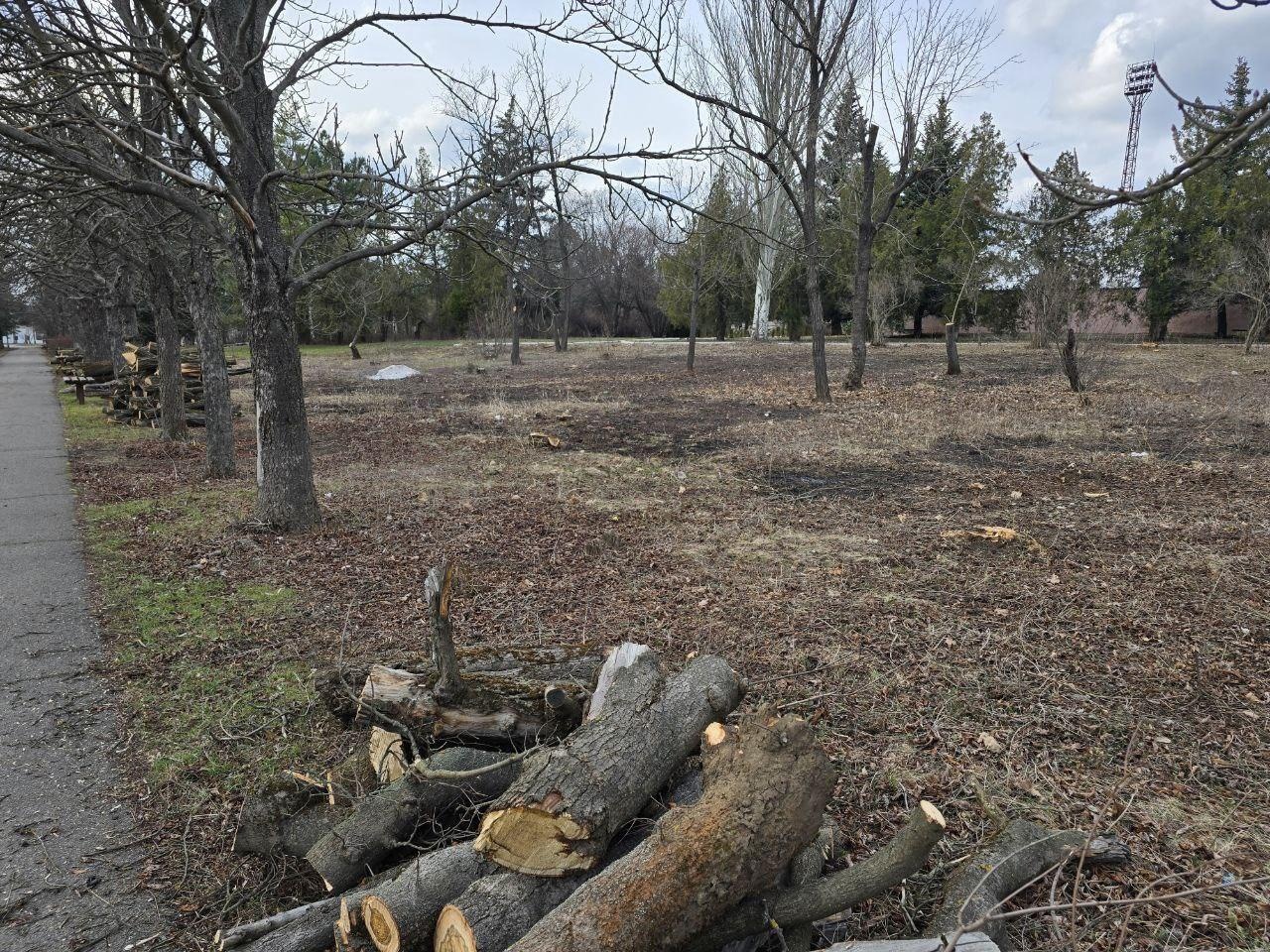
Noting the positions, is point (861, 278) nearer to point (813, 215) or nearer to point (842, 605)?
point (813, 215)

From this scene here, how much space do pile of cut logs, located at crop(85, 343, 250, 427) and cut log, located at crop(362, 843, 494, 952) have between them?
13954mm

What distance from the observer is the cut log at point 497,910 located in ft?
7.01

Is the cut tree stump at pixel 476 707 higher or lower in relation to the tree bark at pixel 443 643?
lower

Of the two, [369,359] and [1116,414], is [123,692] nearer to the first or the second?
[1116,414]

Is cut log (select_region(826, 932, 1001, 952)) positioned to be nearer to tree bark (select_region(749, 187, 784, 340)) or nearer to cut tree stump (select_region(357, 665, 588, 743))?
A: cut tree stump (select_region(357, 665, 588, 743))

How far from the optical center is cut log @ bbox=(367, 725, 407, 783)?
301 cm

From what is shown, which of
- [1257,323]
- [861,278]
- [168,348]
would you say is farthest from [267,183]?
[1257,323]

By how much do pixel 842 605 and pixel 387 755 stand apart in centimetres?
334

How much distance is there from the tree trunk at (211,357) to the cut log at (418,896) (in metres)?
8.69

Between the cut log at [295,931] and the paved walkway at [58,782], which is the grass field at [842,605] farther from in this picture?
the cut log at [295,931]

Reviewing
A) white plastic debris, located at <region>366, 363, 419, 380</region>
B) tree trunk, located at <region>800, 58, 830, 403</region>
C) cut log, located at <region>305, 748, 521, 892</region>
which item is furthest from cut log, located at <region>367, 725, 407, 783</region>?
white plastic debris, located at <region>366, 363, 419, 380</region>

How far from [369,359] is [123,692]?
107ft

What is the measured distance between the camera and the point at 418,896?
2281 mm

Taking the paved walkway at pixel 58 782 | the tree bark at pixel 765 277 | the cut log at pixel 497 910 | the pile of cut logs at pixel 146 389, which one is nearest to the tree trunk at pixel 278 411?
the paved walkway at pixel 58 782
